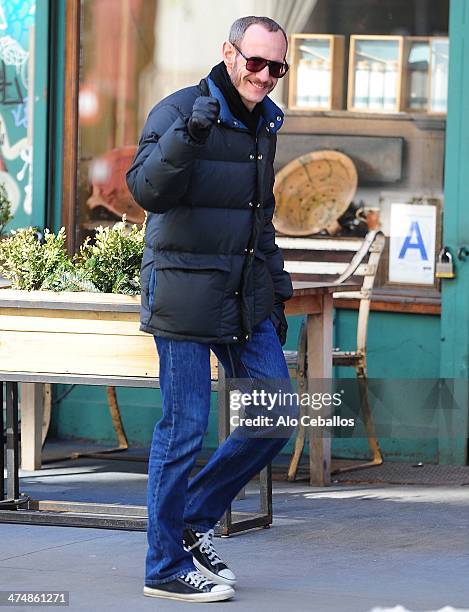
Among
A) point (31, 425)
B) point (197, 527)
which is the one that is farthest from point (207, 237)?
point (31, 425)

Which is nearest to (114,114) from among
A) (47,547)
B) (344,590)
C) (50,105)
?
(50,105)

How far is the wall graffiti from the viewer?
8.66m

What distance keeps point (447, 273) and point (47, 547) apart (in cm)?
294

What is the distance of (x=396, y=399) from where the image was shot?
26.4 feet

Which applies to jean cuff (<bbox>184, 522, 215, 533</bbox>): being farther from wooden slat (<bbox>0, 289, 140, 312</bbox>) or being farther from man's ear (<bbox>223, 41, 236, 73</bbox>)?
man's ear (<bbox>223, 41, 236, 73</bbox>)

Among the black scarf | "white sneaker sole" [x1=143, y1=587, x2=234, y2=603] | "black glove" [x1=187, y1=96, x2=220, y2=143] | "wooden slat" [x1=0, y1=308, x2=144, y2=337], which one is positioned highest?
the black scarf

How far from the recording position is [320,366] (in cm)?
713

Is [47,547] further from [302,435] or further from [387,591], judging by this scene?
[302,435]

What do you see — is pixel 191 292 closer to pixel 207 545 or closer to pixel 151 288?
pixel 151 288

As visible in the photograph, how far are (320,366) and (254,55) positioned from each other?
2.62 m

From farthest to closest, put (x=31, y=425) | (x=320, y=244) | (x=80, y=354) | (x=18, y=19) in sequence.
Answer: (x=18, y=19) < (x=320, y=244) < (x=31, y=425) < (x=80, y=354)

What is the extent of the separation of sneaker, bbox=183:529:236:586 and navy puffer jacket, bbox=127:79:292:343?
72cm

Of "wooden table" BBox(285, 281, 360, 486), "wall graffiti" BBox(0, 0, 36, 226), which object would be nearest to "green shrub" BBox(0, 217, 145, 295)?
"wooden table" BBox(285, 281, 360, 486)

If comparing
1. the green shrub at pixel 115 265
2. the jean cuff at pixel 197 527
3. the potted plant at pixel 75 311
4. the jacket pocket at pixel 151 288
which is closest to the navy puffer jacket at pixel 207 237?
the jacket pocket at pixel 151 288
